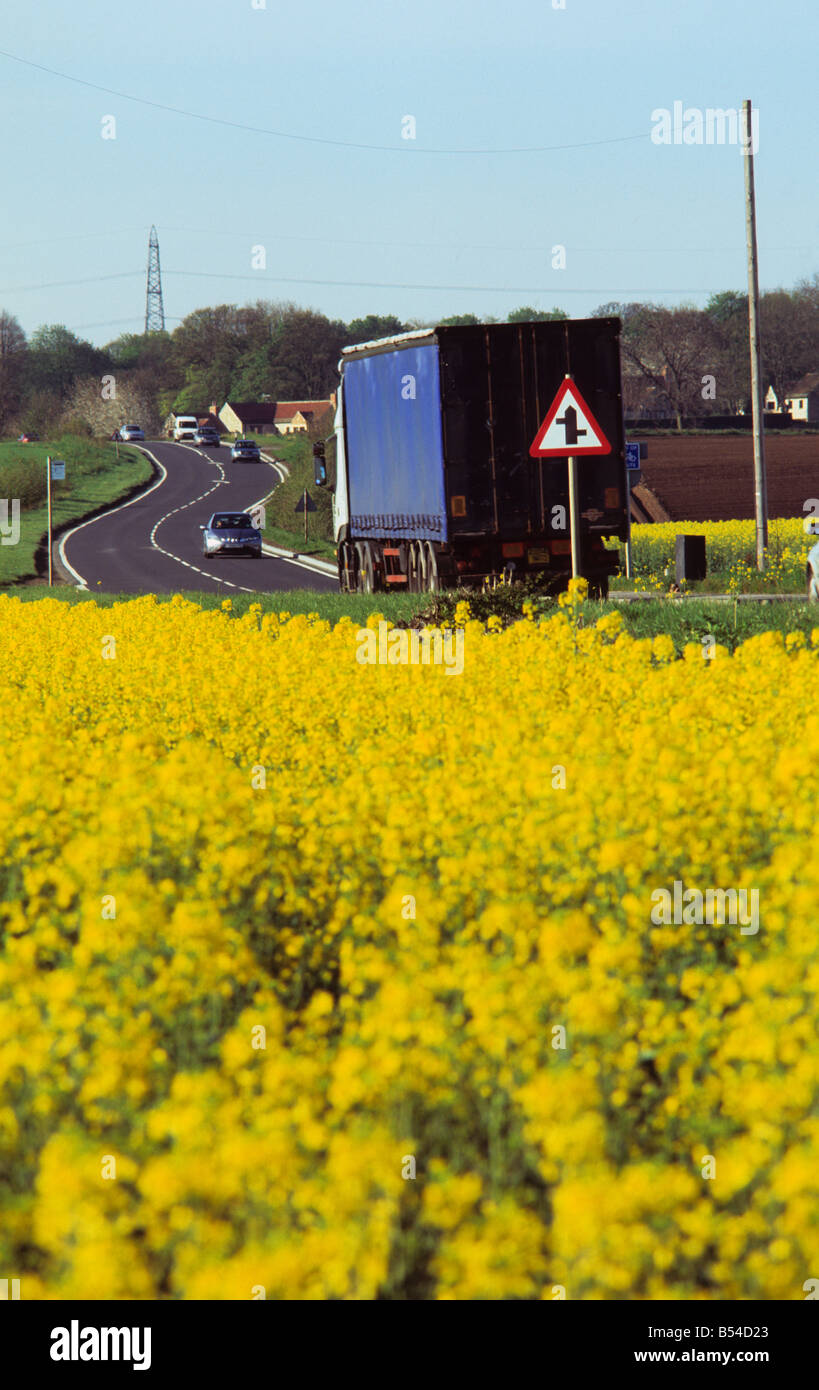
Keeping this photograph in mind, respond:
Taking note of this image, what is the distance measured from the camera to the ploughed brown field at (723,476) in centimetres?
5581

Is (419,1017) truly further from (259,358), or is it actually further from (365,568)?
(259,358)

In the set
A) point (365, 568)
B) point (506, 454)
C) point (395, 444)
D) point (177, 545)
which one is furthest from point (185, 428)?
point (506, 454)

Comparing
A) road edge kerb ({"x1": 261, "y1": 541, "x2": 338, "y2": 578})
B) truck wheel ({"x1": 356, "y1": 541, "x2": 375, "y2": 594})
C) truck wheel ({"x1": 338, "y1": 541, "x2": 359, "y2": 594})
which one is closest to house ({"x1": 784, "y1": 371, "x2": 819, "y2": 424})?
road edge kerb ({"x1": 261, "y1": 541, "x2": 338, "y2": 578})

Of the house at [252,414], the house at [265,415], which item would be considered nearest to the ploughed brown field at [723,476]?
the house at [265,415]

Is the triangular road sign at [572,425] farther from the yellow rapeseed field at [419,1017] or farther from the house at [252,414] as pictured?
the house at [252,414]

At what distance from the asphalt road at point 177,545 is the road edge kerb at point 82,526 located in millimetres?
112

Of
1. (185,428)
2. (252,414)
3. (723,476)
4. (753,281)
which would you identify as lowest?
(723,476)

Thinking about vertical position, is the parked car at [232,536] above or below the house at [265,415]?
below

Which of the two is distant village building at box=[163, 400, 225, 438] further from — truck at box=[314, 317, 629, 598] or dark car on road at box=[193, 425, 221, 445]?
truck at box=[314, 317, 629, 598]

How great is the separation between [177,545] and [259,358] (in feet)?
364

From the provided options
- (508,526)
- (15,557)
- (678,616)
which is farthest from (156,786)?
(15,557)

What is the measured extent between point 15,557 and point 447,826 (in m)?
42.2

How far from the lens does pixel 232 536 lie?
46.0 metres
